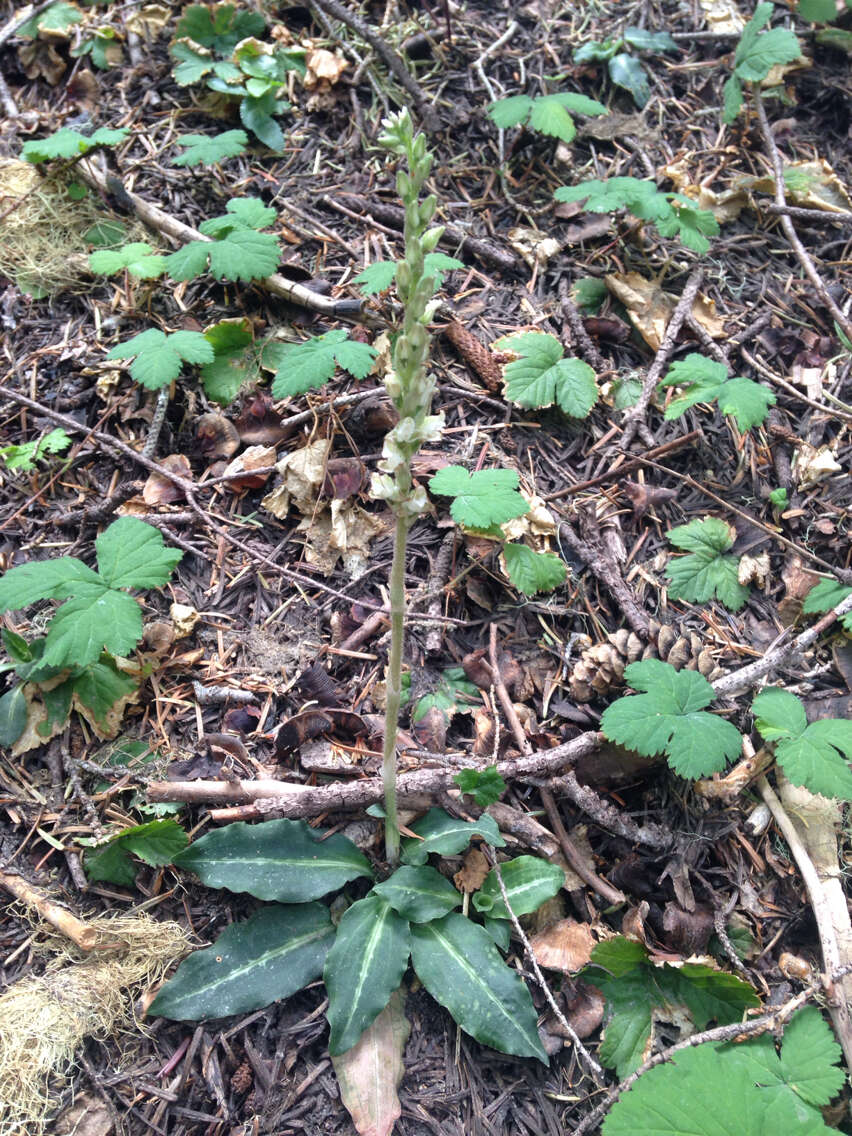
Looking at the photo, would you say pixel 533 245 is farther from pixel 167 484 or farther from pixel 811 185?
pixel 167 484

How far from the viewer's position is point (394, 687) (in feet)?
7.58

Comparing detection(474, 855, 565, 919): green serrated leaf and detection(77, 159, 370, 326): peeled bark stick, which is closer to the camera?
detection(474, 855, 565, 919): green serrated leaf

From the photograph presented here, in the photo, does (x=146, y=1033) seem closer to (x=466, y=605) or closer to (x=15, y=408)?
(x=466, y=605)

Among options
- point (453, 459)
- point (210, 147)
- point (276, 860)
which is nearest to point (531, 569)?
point (453, 459)

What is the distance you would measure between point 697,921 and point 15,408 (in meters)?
3.58

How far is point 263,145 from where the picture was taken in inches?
171

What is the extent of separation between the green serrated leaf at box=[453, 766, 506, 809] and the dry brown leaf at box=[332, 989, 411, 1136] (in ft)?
2.30

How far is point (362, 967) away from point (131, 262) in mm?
3202

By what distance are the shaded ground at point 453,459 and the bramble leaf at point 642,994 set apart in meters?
0.11

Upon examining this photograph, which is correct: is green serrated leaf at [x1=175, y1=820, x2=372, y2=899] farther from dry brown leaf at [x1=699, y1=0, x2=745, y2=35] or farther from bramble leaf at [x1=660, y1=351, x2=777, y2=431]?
dry brown leaf at [x1=699, y1=0, x2=745, y2=35]

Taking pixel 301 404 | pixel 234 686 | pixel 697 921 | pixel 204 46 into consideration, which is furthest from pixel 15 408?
pixel 697 921

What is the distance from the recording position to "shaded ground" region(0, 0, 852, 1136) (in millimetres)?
2385

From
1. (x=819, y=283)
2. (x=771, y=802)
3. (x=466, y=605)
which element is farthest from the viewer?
(x=819, y=283)

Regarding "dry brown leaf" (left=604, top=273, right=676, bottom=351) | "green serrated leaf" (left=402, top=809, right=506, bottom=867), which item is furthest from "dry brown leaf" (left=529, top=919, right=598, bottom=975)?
"dry brown leaf" (left=604, top=273, right=676, bottom=351)
